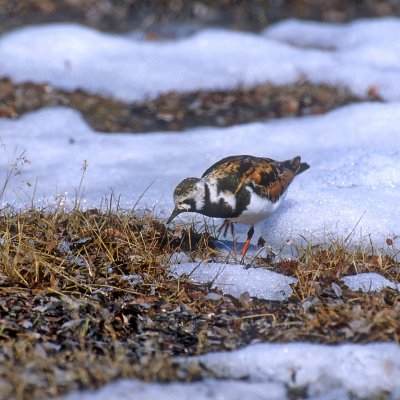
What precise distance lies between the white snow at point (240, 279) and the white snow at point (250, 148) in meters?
0.01

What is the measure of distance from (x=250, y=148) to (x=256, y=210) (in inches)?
122

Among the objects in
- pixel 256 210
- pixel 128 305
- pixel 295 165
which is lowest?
pixel 128 305

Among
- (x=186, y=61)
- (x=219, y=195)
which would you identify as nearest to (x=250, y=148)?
(x=219, y=195)

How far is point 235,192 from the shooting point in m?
5.58

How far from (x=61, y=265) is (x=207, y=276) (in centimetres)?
104

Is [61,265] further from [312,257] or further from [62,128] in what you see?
[62,128]

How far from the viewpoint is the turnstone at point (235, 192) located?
5473mm

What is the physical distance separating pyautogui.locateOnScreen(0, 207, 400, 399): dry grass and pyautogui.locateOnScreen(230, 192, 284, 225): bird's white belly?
1.12 feet

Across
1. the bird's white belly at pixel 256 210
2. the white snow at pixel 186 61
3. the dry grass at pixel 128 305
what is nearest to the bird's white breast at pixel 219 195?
the bird's white belly at pixel 256 210

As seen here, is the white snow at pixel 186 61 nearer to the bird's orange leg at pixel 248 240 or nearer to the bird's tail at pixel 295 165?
the bird's tail at pixel 295 165

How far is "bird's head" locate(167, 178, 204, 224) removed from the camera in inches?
214

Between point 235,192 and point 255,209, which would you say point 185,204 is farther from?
point 255,209

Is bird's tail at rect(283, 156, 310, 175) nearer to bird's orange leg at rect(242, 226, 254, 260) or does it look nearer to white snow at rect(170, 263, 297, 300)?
bird's orange leg at rect(242, 226, 254, 260)

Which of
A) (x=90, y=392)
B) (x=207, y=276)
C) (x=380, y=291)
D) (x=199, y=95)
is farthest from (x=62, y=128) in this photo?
(x=90, y=392)
